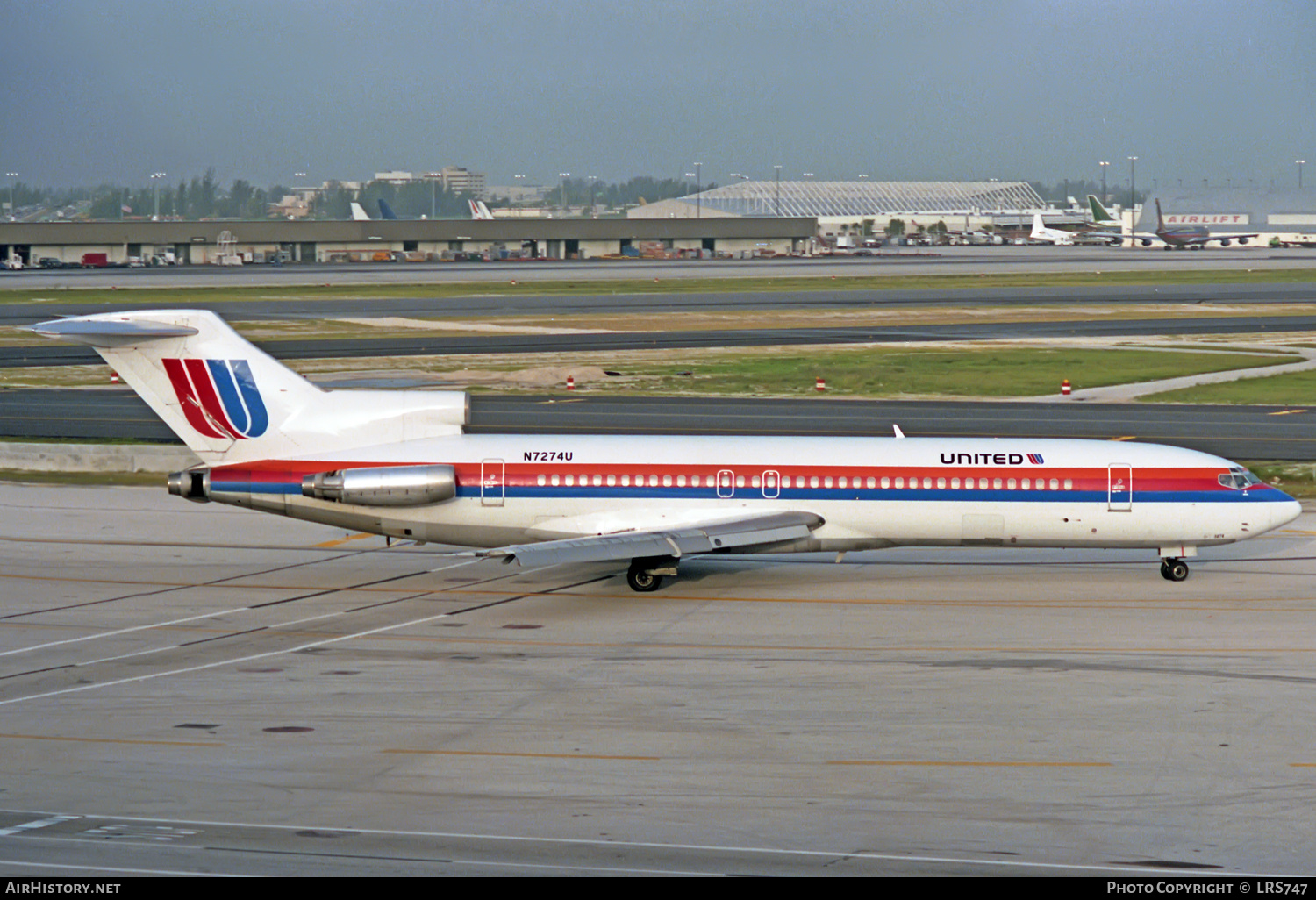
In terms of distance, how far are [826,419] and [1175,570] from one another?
22.1 m

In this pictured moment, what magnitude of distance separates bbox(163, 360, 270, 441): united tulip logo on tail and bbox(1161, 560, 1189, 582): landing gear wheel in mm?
18727

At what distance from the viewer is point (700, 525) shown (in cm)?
2898

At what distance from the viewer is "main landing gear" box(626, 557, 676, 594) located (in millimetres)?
28906

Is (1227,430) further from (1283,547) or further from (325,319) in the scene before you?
(325,319)

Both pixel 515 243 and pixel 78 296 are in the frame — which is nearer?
pixel 78 296

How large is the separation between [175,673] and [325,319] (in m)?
71.1

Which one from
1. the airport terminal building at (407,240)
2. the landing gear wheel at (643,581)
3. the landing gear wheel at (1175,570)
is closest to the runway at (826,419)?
the landing gear wheel at (1175,570)

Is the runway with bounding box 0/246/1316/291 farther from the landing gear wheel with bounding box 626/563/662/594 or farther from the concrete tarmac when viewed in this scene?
the landing gear wheel with bounding box 626/563/662/594

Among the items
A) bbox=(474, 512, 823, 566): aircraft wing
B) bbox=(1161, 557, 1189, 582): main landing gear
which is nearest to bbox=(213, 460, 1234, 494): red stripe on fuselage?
bbox=(474, 512, 823, 566): aircraft wing

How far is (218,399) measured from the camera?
29.5 m

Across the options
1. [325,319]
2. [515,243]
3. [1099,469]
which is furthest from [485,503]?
[515,243]

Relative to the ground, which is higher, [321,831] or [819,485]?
[819,485]

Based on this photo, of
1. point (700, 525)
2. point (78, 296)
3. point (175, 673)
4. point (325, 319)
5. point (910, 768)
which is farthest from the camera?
point (78, 296)

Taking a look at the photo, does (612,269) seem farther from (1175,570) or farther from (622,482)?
(1175,570)
